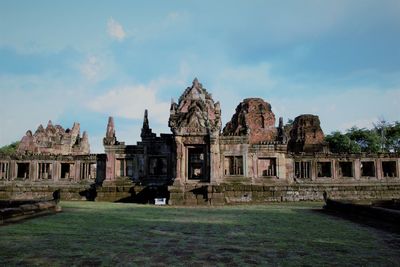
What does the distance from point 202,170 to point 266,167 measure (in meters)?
6.48

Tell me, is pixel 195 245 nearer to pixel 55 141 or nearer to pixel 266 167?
pixel 266 167

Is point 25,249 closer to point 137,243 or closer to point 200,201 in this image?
point 137,243

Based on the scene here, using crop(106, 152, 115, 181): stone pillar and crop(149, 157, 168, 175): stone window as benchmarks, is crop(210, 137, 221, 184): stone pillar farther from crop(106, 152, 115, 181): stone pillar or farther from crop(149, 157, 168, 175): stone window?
crop(106, 152, 115, 181): stone pillar

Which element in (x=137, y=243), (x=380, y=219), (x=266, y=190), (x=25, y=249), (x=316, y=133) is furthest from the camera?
(x=316, y=133)

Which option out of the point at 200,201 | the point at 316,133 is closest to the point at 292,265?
the point at 200,201

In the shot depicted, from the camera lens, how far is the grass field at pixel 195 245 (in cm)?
546

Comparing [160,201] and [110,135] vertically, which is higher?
[110,135]

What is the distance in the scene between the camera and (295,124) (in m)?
48.3

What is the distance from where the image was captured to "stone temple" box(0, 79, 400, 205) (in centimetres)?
2278

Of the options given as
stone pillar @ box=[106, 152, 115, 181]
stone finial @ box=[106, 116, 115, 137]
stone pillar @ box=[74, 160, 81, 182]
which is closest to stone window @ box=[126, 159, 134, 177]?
stone pillar @ box=[106, 152, 115, 181]

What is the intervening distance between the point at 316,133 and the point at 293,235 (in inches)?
1575

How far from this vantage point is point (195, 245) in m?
6.76

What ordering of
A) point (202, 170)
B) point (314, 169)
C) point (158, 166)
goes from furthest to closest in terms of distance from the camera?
point (314, 169), point (158, 166), point (202, 170)

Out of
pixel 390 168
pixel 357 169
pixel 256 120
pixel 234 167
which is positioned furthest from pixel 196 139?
pixel 256 120
